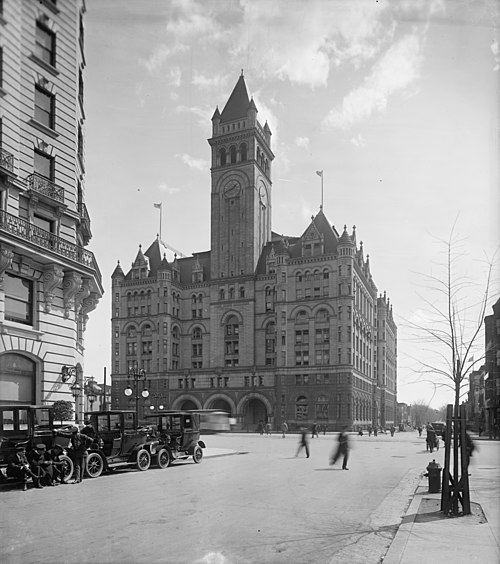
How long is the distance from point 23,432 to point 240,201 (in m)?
61.0

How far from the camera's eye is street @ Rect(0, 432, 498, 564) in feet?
30.2

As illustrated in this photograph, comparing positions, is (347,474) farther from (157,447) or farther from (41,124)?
(41,124)

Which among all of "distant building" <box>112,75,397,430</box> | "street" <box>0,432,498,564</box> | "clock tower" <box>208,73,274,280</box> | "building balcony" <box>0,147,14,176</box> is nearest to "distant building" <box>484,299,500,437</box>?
"street" <box>0,432,498,564</box>

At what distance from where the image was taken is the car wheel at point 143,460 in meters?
21.7

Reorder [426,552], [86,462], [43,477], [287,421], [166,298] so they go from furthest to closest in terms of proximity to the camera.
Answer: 1. [166,298]
2. [287,421]
3. [86,462]
4. [43,477]
5. [426,552]

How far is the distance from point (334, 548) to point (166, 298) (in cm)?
7938

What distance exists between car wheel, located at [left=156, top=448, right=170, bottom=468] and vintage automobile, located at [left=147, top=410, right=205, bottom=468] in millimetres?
112

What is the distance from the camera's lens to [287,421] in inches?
3046

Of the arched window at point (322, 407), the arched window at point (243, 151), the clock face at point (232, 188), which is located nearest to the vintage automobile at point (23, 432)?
the arched window at point (243, 151)

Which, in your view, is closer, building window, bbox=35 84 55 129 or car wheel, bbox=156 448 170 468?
car wheel, bbox=156 448 170 468

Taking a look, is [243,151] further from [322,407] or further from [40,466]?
[40,466]

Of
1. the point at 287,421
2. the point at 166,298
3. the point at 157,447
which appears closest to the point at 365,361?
the point at 287,421

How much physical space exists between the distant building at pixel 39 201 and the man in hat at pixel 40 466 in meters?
5.95

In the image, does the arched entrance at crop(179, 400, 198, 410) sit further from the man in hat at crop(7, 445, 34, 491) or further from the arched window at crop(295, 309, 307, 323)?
the man in hat at crop(7, 445, 34, 491)
